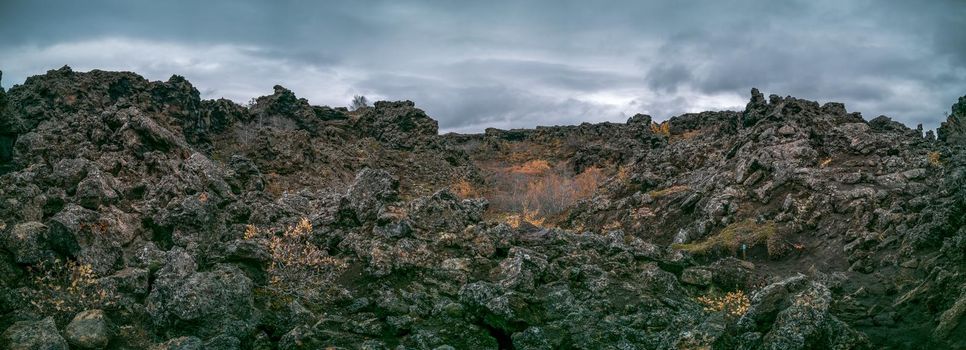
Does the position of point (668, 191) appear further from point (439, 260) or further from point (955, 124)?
point (439, 260)

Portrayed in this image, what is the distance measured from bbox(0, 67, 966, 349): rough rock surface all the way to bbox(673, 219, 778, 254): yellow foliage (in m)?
0.11

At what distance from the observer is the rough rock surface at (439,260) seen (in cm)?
1176

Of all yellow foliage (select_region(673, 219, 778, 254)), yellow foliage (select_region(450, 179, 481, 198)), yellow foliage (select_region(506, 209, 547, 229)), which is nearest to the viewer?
yellow foliage (select_region(673, 219, 778, 254))

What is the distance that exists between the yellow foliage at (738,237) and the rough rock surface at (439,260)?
11cm

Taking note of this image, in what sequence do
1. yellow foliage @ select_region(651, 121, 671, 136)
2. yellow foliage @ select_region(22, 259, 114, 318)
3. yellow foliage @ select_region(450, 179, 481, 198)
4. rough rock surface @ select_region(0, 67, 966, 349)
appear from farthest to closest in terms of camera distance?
1. yellow foliage @ select_region(651, 121, 671, 136)
2. yellow foliage @ select_region(450, 179, 481, 198)
3. rough rock surface @ select_region(0, 67, 966, 349)
4. yellow foliage @ select_region(22, 259, 114, 318)

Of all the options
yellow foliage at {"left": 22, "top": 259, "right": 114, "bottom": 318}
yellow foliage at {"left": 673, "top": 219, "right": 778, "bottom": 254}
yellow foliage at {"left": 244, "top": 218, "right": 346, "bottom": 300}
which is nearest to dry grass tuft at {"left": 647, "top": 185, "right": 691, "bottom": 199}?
yellow foliage at {"left": 673, "top": 219, "right": 778, "bottom": 254}

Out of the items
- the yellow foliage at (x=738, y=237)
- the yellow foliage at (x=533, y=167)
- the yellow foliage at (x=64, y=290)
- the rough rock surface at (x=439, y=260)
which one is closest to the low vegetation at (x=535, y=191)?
the yellow foliage at (x=533, y=167)

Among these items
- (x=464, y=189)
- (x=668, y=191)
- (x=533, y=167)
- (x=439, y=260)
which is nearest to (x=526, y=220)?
Result: (x=668, y=191)

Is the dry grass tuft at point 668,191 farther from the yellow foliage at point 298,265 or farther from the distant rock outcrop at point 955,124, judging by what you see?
the yellow foliage at point 298,265

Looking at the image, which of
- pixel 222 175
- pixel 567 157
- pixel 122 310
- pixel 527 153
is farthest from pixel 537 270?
pixel 527 153

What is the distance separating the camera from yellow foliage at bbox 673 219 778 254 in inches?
957

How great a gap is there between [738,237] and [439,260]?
15.7m

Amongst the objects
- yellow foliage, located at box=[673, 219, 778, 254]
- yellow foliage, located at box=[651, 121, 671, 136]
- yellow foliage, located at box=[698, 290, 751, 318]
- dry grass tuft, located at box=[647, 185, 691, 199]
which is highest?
yellow foliage, located at box=[651, 121, 671, 136]

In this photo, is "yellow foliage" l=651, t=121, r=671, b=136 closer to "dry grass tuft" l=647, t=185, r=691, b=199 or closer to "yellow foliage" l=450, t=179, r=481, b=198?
"yellow foliage" l=450, t=179, r=481, b=198
